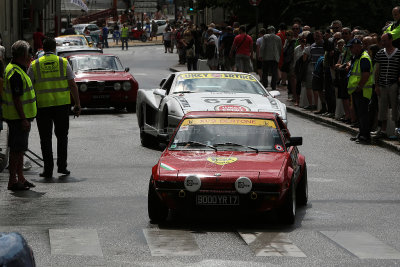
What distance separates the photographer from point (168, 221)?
10.5m

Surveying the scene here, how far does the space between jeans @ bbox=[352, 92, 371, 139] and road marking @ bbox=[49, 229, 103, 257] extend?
9.39 metres

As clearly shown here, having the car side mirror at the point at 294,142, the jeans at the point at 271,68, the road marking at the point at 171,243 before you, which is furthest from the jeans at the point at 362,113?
the jeans at the point at 271,68

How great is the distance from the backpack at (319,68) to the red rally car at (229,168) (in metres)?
11.2

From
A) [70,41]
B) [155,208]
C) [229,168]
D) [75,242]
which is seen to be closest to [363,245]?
[229,168]

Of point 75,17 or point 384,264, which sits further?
point 75,17

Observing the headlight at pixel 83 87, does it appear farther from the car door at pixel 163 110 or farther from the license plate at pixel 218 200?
the license plate at pixel 218 200

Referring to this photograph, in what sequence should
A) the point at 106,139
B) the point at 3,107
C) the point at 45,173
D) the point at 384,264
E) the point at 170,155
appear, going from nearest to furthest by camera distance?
the point at 384,264
the point at 170,155
the point at 3,107
the point at 45,173
the point at 106,139

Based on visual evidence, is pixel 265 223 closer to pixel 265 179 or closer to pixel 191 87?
pixel 265 179

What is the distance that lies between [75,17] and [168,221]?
104 m

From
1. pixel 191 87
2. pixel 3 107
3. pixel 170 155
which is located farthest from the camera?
pixel 191 87

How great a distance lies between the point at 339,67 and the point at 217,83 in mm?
3667

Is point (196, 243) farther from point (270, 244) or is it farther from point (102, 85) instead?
point (102, 85)

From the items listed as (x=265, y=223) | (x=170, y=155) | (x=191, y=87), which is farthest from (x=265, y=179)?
(x=191, y=87)

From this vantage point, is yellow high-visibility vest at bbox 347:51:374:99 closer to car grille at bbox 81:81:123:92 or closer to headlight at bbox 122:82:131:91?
headlight at bbox 122:82:131:91
